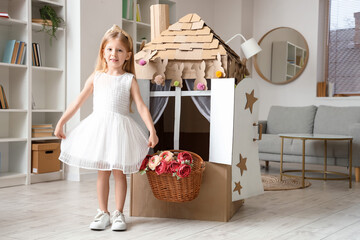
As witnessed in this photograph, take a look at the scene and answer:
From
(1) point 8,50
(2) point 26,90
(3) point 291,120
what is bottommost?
(3) point 291,120

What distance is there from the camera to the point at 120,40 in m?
2.66

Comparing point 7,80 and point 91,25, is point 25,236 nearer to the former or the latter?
point 7,80

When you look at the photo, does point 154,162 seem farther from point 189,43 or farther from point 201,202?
point 189,43

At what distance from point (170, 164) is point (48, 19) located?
272 cm

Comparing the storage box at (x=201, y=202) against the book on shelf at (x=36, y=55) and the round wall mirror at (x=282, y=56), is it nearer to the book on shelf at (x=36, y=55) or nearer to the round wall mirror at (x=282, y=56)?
the book on shelf at (x=36, y=55)

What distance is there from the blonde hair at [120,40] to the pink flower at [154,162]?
0.58 m

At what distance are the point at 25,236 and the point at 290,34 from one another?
17.1 feet

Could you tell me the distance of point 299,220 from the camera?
9.61 feet

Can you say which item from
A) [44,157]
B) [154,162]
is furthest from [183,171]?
[44,157]

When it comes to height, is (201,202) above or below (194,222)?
above

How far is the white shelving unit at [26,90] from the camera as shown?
4.28 m

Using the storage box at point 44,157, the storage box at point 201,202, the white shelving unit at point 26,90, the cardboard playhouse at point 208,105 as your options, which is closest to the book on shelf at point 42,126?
the white shelving unit at point 26,90

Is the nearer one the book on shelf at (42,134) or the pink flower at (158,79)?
the pink flower at (158,79)

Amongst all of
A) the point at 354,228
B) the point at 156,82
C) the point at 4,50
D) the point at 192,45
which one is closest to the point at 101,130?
the point at 156,82
